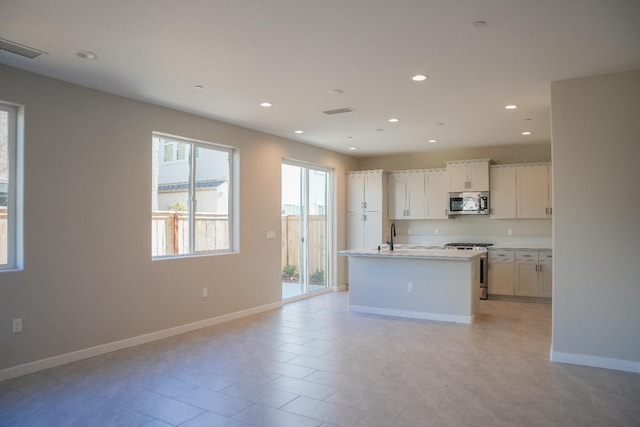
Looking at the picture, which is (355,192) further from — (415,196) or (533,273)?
(533,273)

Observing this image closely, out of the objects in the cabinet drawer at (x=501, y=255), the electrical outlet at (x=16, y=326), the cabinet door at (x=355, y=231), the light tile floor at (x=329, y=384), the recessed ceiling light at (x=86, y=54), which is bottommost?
the light tile floor at (x=329, y=384)

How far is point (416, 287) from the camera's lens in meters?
6.30

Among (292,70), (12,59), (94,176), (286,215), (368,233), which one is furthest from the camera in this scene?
(368,233)

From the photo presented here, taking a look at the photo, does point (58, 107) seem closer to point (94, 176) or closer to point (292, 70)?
point (94, 176)

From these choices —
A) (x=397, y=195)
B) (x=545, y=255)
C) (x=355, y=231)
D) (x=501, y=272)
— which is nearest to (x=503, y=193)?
(x=545, y=255)

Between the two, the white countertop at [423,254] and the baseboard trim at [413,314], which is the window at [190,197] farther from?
the baseboard trim at [413,314]

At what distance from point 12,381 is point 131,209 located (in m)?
1.98

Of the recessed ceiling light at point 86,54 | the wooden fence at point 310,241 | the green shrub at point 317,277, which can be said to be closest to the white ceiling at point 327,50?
the recessed ceiling light at point 86,54

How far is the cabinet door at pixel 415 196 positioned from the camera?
876 centimetres

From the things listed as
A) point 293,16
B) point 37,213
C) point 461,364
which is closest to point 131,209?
point 37,213

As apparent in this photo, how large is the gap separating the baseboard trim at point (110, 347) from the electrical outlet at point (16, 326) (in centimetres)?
32

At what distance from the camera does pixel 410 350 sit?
4.73 meters

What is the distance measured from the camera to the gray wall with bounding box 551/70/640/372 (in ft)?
13.4

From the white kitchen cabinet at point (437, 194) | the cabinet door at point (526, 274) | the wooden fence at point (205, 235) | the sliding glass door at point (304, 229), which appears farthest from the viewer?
the white kitchen cabinet at point (437, 194)
